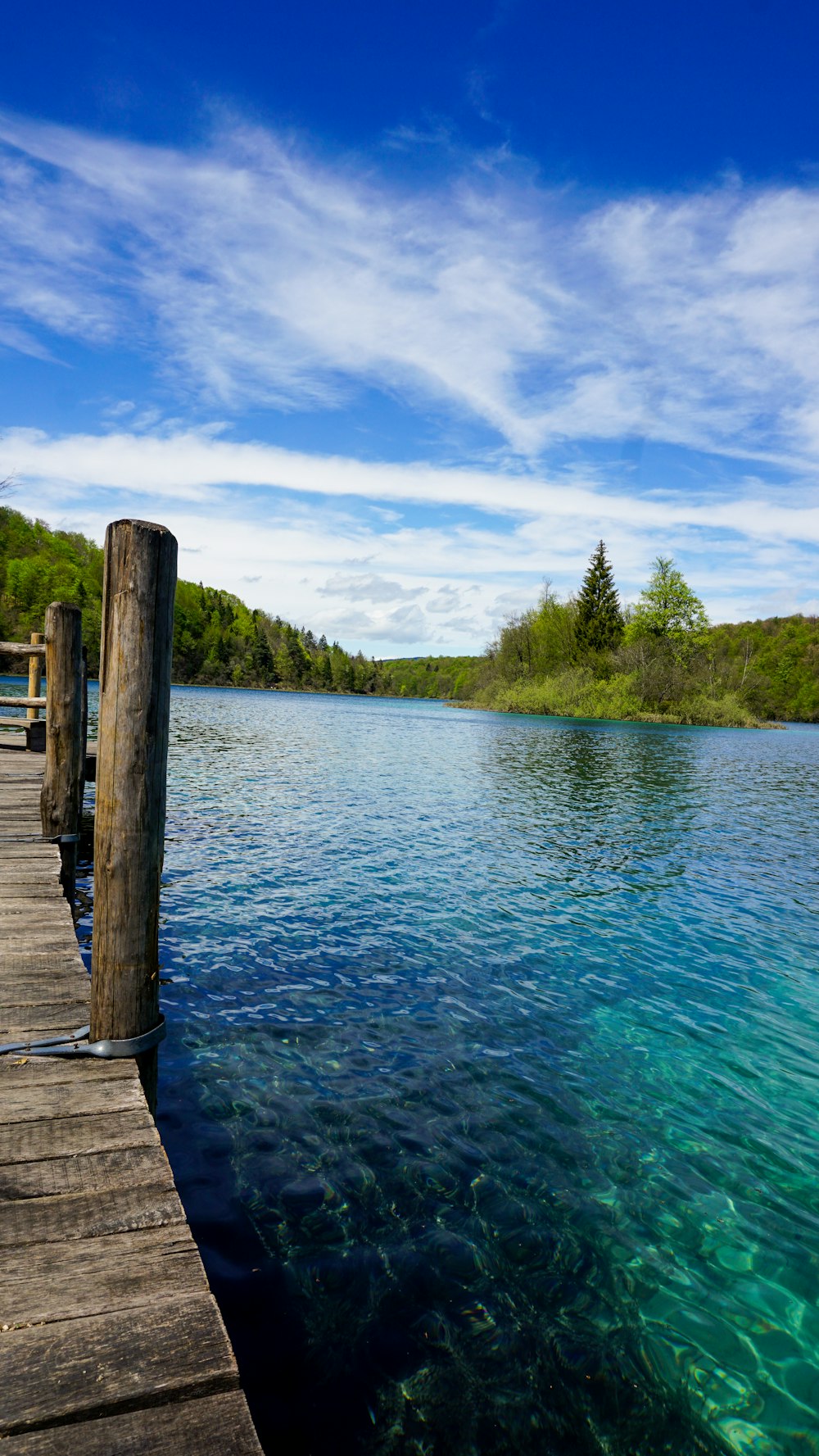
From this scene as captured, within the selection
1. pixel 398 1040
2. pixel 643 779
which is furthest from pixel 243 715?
pixel 398 1040

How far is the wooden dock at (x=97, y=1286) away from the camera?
1.75 metres

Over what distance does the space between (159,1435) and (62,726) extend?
21.2 feet

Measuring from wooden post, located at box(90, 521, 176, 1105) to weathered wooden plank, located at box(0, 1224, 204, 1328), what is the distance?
4.18 feet

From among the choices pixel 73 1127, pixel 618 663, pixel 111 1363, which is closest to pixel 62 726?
pixel 73 1127

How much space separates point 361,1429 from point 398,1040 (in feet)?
9.86

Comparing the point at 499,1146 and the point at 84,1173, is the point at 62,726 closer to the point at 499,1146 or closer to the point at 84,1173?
the point at 84,1173

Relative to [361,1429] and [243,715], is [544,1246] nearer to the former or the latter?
[361,1429]

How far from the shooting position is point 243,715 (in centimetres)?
5147

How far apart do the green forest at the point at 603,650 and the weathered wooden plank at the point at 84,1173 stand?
121ft

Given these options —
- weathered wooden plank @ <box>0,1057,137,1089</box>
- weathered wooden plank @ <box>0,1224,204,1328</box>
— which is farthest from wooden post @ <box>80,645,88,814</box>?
weathered wooden plank @ <box>0,1224,204,1328</box>

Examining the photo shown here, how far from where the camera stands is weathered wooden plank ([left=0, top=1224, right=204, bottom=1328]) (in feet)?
6.77

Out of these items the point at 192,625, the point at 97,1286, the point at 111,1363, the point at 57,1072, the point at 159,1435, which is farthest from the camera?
the point at 192,625

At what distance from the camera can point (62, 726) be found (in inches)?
286

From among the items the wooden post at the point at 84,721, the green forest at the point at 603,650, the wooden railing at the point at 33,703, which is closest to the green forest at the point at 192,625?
the green forest at the point at 603,650
